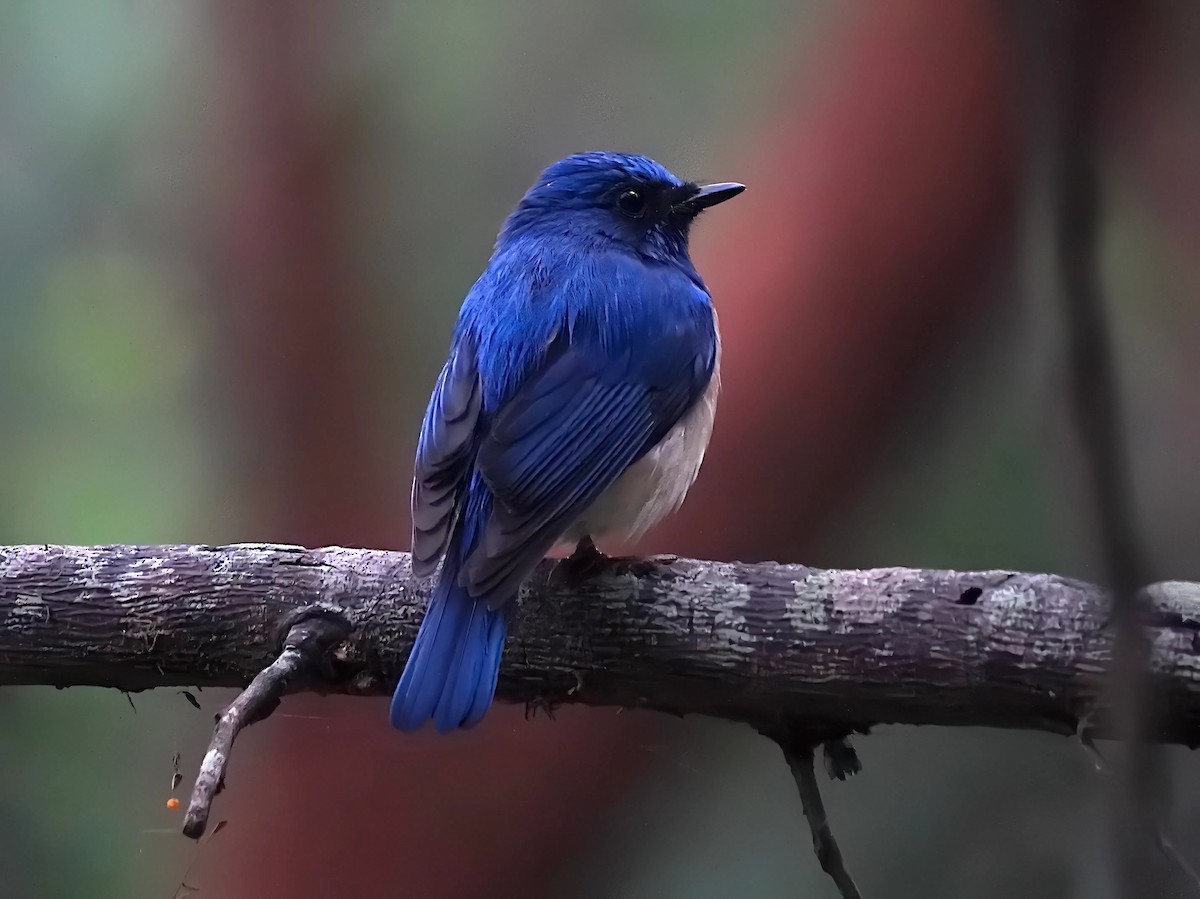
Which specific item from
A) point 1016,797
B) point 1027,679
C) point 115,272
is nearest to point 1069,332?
point 1027,679

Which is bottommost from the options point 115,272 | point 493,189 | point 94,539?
point 94,539

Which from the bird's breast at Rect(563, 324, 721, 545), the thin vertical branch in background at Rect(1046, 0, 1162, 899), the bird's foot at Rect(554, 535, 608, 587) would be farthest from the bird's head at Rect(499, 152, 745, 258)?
the thin vertical branch in background at Rect(1046, 0, 1162, 899)

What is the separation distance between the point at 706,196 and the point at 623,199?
166mm

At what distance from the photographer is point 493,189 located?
2756 millimetres

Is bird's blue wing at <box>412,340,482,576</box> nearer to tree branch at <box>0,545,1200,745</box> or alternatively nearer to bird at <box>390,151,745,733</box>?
bird at <box>390,151,745,733</box>

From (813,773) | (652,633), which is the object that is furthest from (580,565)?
(813,773)

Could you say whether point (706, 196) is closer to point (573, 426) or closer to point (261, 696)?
point (573, 426)

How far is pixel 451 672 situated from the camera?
158 cm

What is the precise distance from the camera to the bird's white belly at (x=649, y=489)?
76.2 inches

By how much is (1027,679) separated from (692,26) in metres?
1.74

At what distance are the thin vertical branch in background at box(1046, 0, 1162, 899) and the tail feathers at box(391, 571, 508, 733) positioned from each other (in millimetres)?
1129

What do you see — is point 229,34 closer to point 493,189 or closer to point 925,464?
point 493,189

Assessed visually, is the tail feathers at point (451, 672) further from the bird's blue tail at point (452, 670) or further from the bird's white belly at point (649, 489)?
the bird's white belly at point (649, 489)

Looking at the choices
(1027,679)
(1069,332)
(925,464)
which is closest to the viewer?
(1069,332)
